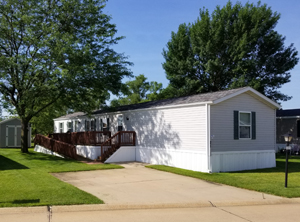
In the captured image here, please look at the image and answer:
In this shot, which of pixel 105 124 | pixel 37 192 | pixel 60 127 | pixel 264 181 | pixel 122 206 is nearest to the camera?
pixel 122 206

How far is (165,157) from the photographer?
52.1 ft

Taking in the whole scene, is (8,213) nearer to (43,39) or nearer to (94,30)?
(43,39)

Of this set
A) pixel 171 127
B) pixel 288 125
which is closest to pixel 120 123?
Result: pixel 171 127

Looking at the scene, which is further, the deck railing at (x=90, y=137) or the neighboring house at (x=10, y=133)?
the neighboring house at (x=10, y=133)

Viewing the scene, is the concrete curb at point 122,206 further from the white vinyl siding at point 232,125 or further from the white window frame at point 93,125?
the white window frame at point 93,125

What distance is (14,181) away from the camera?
1018cm

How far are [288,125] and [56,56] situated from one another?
2052cm

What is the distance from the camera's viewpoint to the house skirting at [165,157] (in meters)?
13.8

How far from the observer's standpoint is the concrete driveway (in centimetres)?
799

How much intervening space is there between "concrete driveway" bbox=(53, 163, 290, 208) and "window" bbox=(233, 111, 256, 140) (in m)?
4.11

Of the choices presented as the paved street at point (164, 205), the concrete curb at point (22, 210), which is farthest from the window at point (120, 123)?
the concrete curb at point (22, 210)

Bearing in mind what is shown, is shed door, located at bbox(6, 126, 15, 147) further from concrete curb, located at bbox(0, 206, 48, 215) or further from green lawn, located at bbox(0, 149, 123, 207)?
concrete curb, located at bbox(0, 206, 48, 215)

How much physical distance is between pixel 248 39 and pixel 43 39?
1853 cm

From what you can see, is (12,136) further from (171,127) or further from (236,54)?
(236,54)
